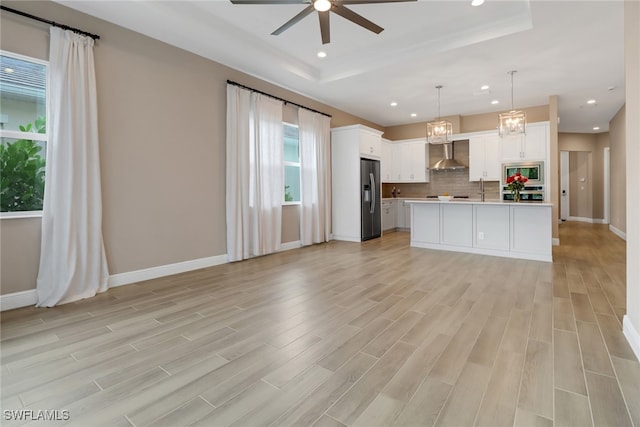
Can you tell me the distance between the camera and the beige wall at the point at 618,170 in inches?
272

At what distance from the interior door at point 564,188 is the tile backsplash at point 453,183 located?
514 centimetres

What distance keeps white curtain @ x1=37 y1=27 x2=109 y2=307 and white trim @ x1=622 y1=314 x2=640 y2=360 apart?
4557 mm

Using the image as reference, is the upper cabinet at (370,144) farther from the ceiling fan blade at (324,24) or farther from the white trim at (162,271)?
the white trim at (162,271)

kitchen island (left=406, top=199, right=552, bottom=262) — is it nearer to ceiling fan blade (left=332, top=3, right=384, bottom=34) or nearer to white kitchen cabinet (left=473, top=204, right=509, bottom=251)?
white kitchen cabinet (left=473, top=204, right=509, bottom=251)

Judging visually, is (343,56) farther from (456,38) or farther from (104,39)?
(104,39)

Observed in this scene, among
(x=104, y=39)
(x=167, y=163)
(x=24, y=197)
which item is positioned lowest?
(x=24, y=197)

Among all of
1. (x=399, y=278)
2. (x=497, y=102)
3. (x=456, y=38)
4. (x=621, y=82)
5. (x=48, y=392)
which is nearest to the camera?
(x=48, y=392)

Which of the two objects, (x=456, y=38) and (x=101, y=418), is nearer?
(x=101, y=418)

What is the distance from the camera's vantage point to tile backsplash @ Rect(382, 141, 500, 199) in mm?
7820

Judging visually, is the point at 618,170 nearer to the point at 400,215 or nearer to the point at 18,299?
the point at 400,215

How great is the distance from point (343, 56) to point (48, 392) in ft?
16.8

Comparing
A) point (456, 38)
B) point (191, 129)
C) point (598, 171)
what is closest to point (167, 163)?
point (191, 129)

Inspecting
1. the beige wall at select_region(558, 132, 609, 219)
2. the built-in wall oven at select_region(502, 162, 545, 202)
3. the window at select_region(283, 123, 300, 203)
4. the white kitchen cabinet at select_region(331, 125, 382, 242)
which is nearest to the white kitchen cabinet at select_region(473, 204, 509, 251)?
the built-in wall oven at select_region(502, 162, 545, 202)

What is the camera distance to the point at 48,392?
5.49ft
